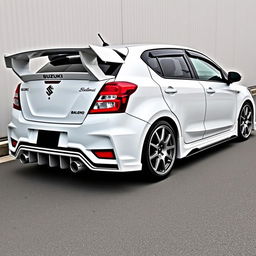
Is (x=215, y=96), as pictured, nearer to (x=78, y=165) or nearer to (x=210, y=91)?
(x=210, y=91)

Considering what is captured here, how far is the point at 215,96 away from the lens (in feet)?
17.5

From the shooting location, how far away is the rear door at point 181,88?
14.7ft

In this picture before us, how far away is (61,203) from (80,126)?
79 centimetres

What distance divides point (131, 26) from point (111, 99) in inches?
193

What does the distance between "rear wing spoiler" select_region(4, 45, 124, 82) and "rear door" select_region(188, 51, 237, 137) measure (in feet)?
5.34

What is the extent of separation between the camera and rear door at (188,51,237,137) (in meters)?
5.21

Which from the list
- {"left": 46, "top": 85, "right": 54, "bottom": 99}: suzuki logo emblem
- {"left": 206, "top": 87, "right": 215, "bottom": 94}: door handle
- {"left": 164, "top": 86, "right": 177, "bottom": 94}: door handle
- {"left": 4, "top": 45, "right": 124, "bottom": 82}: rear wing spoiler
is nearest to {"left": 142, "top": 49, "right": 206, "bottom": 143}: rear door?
{"left": 164, "top": 86, "right": 177, "bottom": 94}: door handle

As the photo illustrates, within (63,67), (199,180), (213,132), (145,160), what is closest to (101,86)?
(63,67)

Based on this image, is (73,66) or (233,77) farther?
(233,77)

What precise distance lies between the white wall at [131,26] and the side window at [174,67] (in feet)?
8.74

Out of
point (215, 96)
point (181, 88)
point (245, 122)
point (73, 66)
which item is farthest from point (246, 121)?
point (73, 66)

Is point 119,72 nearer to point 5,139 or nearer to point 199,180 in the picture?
point 199,180

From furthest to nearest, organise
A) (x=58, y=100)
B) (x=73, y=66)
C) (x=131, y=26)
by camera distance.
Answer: (x=131, y=26), (x=73, y=66), (x=58, y=100)

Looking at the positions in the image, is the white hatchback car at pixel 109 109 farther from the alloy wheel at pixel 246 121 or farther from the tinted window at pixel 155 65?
the alloy wheel at pixel 246 121
